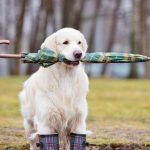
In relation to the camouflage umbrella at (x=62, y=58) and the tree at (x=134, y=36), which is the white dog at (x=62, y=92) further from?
the tree at (x=134, y=36)

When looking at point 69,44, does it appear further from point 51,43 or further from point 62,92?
point 62,92

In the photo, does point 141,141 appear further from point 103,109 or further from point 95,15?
point 95,15

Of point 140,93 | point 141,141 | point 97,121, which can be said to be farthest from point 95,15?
point 141,141

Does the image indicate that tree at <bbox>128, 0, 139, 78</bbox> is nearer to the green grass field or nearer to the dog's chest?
the green grass field

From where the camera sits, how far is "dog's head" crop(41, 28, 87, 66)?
7.39 metres

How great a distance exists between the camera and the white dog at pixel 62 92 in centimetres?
763

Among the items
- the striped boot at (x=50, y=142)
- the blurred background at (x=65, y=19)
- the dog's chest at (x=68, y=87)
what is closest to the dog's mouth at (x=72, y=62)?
the dog's chest at (x=68, y=87)

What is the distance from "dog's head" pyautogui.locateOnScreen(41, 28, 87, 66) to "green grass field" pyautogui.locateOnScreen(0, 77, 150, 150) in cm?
184

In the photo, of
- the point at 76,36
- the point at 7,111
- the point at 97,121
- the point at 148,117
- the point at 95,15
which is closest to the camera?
the point at 76,36

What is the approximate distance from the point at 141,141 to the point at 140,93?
44.1 feet

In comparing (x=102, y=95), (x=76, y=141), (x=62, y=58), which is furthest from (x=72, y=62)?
(x=102, y=95)

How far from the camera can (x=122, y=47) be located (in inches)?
2891

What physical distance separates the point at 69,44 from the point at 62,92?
1.91 feet

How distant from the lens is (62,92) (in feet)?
25.3
